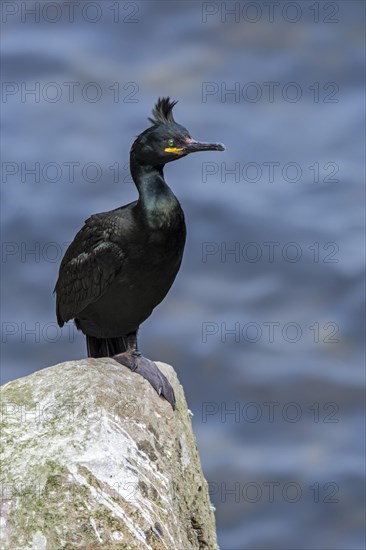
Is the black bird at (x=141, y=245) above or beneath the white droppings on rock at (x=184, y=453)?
above

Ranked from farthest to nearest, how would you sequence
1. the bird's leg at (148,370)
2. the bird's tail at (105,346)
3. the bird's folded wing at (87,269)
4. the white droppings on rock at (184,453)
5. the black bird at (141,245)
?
the bird's tail at (105,346), the bird's folded wing at (87,269), the black bird at (141,245), the bird's leg at (148,370), the white droppings on rock at (184,453)

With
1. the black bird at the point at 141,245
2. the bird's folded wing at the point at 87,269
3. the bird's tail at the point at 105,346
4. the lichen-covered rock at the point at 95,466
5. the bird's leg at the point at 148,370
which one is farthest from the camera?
the bird's tail at the point at 105,346

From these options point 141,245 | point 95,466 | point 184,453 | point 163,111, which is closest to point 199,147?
point 163,111

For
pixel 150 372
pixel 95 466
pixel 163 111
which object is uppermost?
pixel 163 111

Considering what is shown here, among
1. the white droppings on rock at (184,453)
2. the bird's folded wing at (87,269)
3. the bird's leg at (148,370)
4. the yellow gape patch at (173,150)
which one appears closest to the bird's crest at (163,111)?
the yellow gape patch at (173,150)

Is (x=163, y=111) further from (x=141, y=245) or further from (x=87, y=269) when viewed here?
(x=87, y=269)

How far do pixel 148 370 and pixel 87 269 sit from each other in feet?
2.21

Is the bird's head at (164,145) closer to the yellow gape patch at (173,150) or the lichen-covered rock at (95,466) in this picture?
the yellow gape patch at (173,150)

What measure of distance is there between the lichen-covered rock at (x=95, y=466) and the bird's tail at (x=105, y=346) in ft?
2.57

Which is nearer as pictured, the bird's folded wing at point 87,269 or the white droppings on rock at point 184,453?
the white droppings on rock at point 184,453

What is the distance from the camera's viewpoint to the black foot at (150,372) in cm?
765

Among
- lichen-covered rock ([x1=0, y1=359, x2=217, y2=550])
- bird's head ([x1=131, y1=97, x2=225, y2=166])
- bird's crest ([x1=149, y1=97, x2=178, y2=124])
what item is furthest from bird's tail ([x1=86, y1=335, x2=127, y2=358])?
bird's crest ([x1=149, y1=97, x2=178, y2=124])

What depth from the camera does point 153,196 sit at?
7777 millimetres

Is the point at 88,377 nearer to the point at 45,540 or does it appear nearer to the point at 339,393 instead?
the point at 45,540
